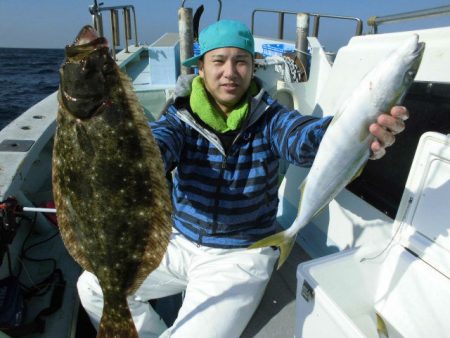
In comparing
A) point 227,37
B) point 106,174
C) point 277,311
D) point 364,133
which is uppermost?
point 227,37

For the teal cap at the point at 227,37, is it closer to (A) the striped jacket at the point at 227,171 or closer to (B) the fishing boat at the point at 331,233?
(A) the striped jacket at the point at 227,171

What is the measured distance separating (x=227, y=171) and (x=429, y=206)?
1.37 m

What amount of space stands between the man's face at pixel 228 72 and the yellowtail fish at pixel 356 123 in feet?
3.20

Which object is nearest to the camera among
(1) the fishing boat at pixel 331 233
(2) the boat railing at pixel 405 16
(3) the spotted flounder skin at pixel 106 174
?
(3) the spotted flounder skin at pixel 106 174

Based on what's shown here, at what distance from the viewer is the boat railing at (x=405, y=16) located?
2.43m

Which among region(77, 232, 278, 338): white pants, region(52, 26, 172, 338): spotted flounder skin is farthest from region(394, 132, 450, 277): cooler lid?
region(52, 26, 172, 338): spotted flounder skin

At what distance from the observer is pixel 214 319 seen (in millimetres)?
2295

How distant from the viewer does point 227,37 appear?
253cm

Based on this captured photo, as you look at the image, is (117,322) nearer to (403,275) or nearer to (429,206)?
(403,275)

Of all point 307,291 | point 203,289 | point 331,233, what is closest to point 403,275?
point 307,291

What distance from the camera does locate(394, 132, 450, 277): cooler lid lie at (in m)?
2.06

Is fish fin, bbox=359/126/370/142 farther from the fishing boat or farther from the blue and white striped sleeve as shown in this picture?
the fishing boat

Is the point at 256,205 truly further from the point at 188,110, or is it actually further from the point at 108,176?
the point at 108,176

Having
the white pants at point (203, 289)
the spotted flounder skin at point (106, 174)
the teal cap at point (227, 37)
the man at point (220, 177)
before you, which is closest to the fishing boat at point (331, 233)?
the white pants at point (203, 289)
